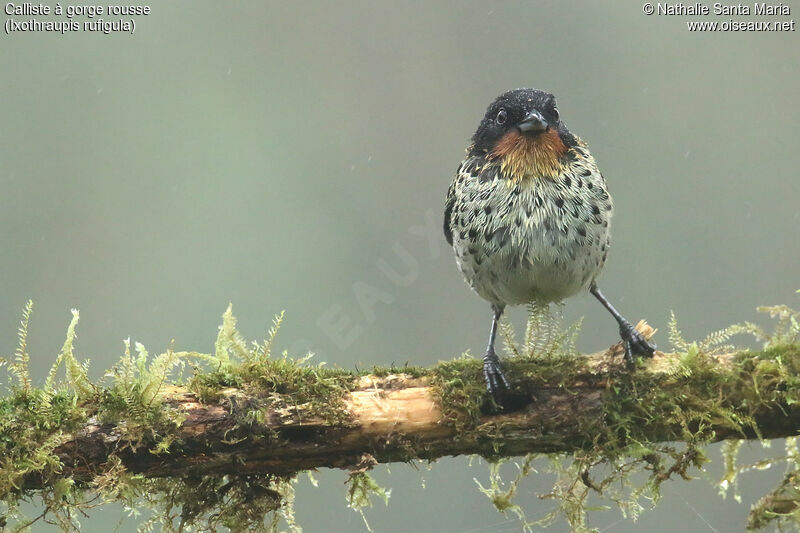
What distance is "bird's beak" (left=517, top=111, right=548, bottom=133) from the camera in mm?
4473

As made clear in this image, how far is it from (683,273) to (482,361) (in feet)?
29.2

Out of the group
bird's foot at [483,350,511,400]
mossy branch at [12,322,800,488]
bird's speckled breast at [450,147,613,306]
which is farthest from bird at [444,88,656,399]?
mossy branch at [12,322,800,488]

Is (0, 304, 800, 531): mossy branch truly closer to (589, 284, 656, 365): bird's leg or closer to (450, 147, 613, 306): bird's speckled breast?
(589, 284, 656, 365): bird's leg

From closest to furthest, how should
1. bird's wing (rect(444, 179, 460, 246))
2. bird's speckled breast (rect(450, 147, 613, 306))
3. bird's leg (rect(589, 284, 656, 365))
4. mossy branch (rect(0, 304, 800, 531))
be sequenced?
mossy branch (rect(0, 304, 800, 531)) → bird's leg (rect(589, 284, 656, 365)) → bird's speckled breast (rect(450, 147, 613, 306)) → bird's wing (rect(444, 179, 460, 246))

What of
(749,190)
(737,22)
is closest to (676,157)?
(749,190)

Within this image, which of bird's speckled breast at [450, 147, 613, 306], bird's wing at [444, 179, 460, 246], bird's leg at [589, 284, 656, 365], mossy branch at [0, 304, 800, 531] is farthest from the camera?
bird's wing at [444, 179, 460, 246]

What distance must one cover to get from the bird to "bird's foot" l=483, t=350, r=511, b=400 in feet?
0.46

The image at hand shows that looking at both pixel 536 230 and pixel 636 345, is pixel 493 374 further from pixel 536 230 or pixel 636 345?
pixel 536 230

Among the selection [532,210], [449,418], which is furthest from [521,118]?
[449,418]

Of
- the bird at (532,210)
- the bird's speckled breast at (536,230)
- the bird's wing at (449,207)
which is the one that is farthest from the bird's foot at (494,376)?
the bird's wing at (449,207)

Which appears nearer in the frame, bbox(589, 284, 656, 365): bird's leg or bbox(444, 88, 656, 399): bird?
bbox(589, 284, 656, 365): bird's leg

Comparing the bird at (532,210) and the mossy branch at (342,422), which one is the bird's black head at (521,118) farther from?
the mossy branch at (342,422)

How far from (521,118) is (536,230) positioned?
620 millimetres

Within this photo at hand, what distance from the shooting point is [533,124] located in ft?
14.7
